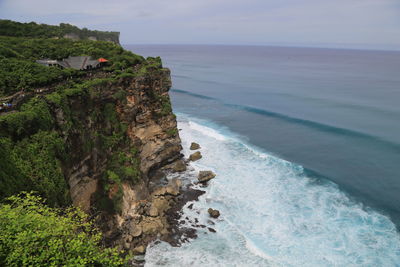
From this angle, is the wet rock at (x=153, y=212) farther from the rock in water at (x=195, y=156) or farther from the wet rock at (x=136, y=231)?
the rock in water at (x=195, y=156)

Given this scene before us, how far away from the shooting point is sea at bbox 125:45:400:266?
22.0 meters

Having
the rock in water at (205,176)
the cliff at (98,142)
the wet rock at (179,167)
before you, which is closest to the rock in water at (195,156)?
the wet rock at (179,167)

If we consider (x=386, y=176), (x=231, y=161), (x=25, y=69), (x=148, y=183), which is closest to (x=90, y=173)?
(x=148, y=183)

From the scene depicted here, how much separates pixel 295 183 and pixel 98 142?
21.7 metres

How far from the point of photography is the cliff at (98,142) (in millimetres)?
17172

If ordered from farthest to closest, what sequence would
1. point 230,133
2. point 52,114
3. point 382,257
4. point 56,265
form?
point 230,133, point 382,257, point 52,114, point 56,265

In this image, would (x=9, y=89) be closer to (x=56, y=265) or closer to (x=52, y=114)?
(x=52, y=114)

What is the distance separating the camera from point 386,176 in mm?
32250

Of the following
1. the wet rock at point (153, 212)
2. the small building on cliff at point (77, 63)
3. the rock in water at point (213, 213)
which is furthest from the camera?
the small building on cliff at point (77, 63)

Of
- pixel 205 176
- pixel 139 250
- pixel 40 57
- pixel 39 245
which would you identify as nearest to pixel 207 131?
pixel 205 176

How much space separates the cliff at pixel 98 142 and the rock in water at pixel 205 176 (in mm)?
2730

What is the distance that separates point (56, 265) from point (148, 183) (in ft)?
68.7

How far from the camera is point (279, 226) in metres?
24.8

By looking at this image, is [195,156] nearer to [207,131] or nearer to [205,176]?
[205,176]
